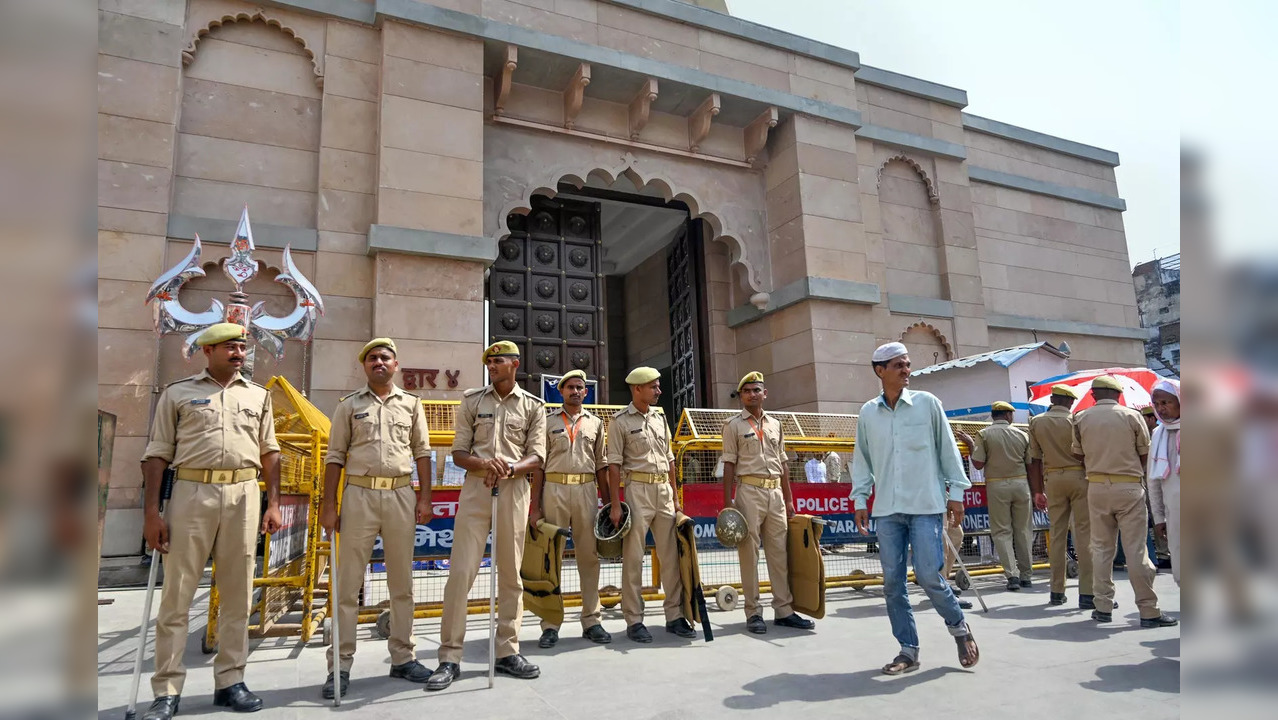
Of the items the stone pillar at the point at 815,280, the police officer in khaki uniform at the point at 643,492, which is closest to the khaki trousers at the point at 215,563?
the police officer in khaki uniform at the point at 643,492

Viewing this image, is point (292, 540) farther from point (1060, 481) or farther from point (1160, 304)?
point (1160, 304)

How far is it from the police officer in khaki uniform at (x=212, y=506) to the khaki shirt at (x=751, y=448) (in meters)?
3.47

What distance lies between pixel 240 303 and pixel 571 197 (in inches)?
250

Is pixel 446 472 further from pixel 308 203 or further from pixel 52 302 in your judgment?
pixel 52 302

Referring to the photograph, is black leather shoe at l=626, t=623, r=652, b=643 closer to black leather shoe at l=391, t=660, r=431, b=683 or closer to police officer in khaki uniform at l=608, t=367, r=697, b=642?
police officer in khaki uniform at l=608, t=367, r=697, b=642

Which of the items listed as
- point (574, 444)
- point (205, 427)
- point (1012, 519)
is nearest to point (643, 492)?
point (574, 444)

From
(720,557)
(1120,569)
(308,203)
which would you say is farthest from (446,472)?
(1120,569)

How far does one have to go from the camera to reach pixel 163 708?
358 cm

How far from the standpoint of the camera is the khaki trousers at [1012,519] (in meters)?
7.61

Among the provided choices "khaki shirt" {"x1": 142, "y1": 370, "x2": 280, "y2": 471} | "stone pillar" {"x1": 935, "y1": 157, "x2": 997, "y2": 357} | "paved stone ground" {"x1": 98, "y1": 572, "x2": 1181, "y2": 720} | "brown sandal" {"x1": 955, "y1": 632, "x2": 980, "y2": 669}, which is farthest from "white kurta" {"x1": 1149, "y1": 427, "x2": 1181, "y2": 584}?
"stone pillar" {"x1": 935, "y1": 157, "x2": 997, "y2": 357}

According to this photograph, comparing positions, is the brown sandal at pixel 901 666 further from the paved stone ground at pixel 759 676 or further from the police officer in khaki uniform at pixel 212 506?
the police officer in khaki uniform at pixel 212 506

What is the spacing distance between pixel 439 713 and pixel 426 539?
275 cm

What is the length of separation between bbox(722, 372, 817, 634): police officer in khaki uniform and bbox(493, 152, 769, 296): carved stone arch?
609 cm

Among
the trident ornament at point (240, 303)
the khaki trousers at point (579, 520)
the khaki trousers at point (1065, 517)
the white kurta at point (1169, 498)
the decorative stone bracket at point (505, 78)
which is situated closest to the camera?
the white kurta at point (1169, 498)
